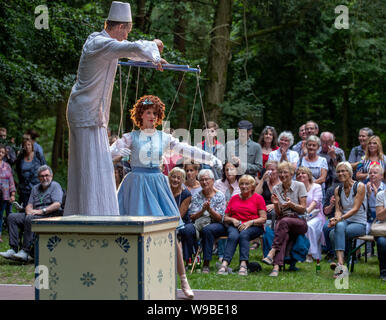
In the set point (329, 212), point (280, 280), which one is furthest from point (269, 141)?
point (280, 280)

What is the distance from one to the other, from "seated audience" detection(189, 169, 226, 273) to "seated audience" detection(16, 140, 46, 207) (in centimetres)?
394

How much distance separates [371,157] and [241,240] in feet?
9.89

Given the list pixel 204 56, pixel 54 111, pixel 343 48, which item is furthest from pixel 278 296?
pixel 54 111

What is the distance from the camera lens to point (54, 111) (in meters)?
23.8

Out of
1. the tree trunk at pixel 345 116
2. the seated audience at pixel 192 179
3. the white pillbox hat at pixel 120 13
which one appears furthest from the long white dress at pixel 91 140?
the tree trunk at pixel 345 116

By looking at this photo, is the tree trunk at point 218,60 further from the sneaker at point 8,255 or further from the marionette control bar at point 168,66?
the marionette control bar at point 168,66

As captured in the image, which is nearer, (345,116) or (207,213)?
(207,213)

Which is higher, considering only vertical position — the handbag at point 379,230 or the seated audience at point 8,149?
the seated audience at point 8,149

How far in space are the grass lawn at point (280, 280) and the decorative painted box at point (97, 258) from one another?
4167mm

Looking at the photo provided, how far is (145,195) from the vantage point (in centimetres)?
703

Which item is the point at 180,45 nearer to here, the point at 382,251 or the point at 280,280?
the point at 382,251

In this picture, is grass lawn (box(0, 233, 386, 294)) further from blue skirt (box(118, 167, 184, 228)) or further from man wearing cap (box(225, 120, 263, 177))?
blue skirt (box(118, 167, 184, 228))

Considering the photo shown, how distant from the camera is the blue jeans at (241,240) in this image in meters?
10.3

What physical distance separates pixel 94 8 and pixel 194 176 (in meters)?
6.83
